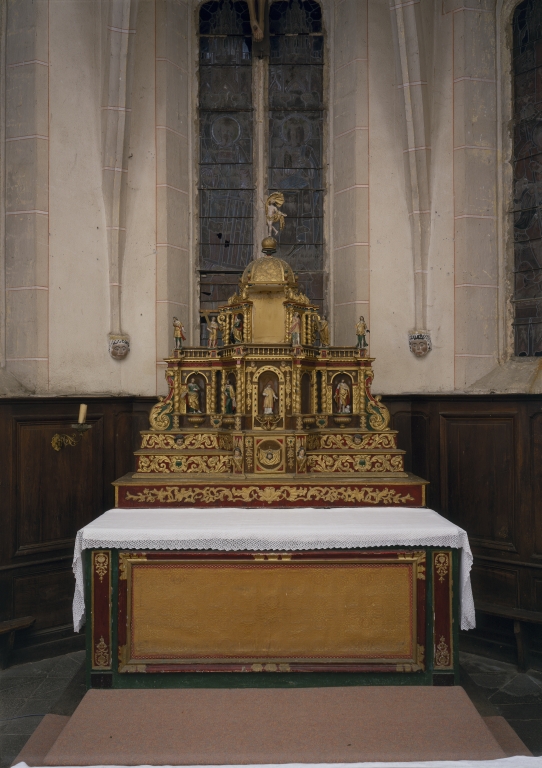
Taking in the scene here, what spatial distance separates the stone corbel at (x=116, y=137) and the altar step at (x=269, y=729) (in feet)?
11.5

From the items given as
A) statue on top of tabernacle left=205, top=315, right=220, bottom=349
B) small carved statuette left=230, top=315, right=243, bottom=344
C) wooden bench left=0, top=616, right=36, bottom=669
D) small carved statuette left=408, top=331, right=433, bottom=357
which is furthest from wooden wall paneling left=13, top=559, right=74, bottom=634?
small carved statuette left=408, top=331, right=433, bottom=357

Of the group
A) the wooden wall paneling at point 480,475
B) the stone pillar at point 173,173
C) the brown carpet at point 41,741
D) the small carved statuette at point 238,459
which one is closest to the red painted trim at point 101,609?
the brown carpet at point 41,741

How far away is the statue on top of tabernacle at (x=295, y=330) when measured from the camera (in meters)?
5.28

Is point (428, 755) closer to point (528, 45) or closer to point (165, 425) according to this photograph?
point (165, 425)

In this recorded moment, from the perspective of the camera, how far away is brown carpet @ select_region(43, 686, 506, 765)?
347 cm

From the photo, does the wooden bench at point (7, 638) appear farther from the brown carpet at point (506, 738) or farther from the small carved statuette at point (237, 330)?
the brown carpet at point (506, 738)

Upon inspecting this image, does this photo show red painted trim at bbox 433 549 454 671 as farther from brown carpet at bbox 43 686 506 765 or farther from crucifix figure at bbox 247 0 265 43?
crucifix figure at bbox 247 0 265 43

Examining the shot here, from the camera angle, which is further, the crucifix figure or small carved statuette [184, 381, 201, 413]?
the crucifix figure

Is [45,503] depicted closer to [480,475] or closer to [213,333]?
[213,333]

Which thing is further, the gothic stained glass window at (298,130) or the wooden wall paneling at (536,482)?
the gothic stained glass window at (298,130)

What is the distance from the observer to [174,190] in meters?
6.77

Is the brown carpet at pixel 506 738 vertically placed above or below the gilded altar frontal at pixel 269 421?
below

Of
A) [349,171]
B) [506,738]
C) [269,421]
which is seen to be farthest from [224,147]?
[506,738]

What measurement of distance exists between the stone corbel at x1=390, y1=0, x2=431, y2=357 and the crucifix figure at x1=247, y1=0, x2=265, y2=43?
1.32 metres
